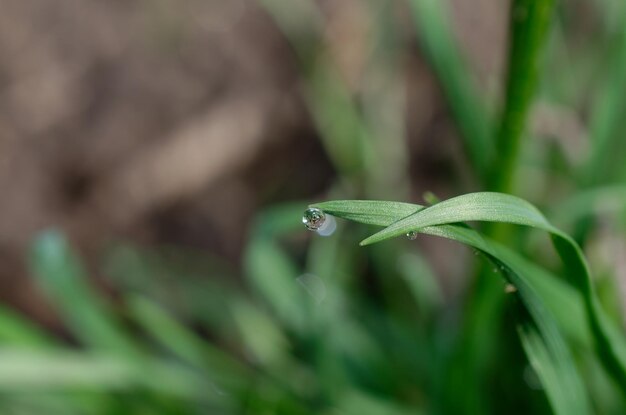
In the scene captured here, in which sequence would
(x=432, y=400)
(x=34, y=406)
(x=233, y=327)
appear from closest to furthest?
(x=432, y=400), (x=34, y=406), (x=233, y=327)

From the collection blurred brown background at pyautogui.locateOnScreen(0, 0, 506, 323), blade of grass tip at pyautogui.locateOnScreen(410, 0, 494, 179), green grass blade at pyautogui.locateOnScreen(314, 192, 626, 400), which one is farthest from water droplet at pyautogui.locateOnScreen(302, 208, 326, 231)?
blurred brown background at pyautogui.locateOnScreen(0, 0, 506, 323)

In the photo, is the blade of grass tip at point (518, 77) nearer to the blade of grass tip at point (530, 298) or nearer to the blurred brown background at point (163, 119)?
the blade of grass tip at point (530, 298)

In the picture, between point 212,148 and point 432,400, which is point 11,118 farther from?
point 432,400

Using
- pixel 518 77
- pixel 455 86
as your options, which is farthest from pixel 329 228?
pixel 518 77

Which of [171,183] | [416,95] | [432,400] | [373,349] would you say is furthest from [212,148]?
[432,400]

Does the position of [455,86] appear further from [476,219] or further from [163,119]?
[163,119]

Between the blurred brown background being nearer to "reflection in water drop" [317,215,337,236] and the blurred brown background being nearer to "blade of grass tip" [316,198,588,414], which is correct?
"reflection in water drop" [317,215,337,236]
